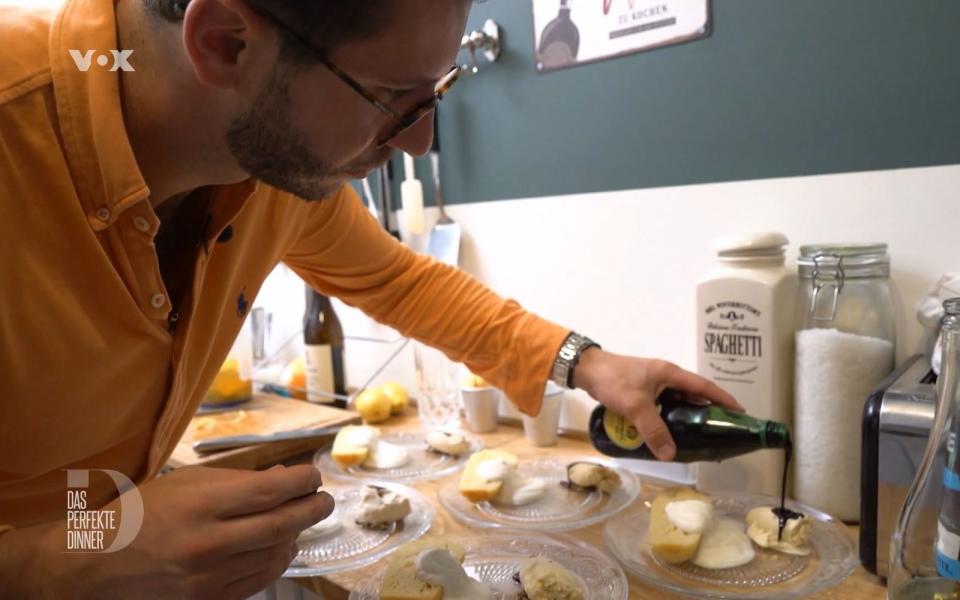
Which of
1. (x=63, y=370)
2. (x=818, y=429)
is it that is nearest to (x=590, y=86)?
(x=818, y=429)

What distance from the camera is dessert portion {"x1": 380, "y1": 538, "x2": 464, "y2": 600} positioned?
621 millimetres

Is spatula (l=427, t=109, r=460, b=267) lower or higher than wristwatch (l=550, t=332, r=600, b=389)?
higher

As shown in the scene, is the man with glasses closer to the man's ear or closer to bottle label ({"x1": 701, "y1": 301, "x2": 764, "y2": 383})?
the man's ear

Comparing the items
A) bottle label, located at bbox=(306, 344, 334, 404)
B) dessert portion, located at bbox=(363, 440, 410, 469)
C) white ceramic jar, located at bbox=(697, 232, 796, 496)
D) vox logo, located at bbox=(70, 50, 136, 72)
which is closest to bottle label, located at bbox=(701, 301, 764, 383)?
white ceramic jar, located at bbox=(697, 232, 796, 496)

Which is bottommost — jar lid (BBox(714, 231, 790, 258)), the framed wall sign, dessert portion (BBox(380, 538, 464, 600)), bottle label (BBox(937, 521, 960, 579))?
dessert portion (BBox(380, 538, 464, 600))

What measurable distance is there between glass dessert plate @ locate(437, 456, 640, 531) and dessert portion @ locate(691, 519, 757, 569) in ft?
0.44

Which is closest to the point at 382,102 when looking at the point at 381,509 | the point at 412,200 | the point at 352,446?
the point at 381,509

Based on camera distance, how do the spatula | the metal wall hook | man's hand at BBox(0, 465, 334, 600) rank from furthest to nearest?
the spatula < the metal wall hook < man's hand at BBox(0, 465, 334, 600)

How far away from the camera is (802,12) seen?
0.85 metres

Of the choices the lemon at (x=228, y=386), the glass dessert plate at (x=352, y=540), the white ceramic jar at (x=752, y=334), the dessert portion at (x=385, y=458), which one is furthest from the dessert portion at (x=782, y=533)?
the lemon at (x=228, y=386)

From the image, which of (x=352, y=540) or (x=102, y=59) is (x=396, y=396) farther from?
(x=102, y=59)

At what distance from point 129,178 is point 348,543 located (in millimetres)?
476

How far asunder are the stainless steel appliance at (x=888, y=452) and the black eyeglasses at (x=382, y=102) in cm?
53

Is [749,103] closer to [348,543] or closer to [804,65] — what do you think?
[804,65]
